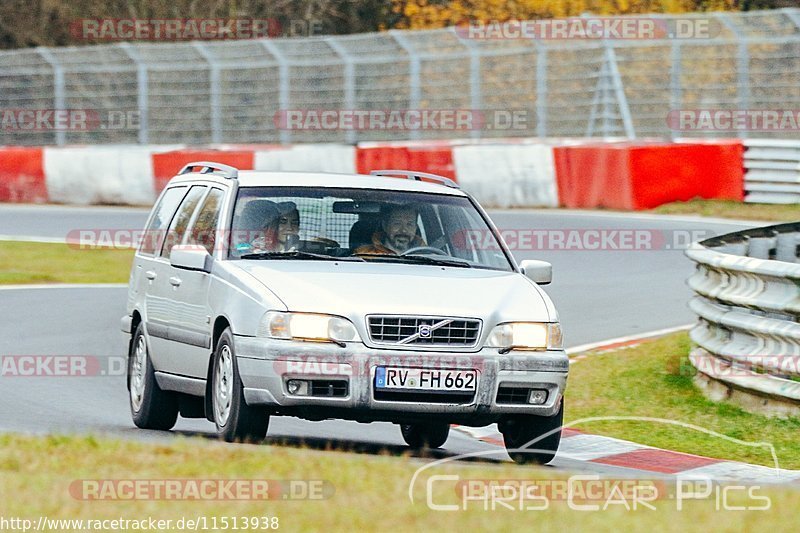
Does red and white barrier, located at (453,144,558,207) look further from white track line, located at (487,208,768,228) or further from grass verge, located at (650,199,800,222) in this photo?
grass verge, located at (650,199,800,222)

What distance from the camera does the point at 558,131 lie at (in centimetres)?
2978

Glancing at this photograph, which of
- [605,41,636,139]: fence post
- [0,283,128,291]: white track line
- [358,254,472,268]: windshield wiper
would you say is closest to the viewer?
[358,254,472,268]: windshield wiper

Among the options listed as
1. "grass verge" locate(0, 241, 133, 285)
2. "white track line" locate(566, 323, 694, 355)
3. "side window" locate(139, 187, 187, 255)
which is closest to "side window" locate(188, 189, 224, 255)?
"side window" locate(139, 187, 187, 255)

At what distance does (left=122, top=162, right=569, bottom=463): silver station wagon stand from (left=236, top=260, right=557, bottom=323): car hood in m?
0.01

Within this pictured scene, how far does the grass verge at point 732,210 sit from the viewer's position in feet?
78.0

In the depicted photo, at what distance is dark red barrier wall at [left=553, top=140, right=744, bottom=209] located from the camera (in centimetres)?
2503

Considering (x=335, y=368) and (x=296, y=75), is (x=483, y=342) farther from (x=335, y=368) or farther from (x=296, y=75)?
(x=296, y=75)

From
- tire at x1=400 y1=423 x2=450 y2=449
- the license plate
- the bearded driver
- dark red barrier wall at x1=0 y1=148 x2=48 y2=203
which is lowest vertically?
dark red barrier wall at x1=0 y1=148 x2=48 y2=203

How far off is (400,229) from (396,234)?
0.05m

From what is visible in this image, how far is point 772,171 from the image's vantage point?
81.8 ft

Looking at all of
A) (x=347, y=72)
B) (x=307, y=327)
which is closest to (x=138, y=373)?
(x=307, y=327)

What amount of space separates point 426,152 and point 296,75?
5.54m

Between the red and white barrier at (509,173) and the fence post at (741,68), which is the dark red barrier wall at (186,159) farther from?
the fence post at (741,68)

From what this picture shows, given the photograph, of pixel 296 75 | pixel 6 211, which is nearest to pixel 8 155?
pixel 6 211
